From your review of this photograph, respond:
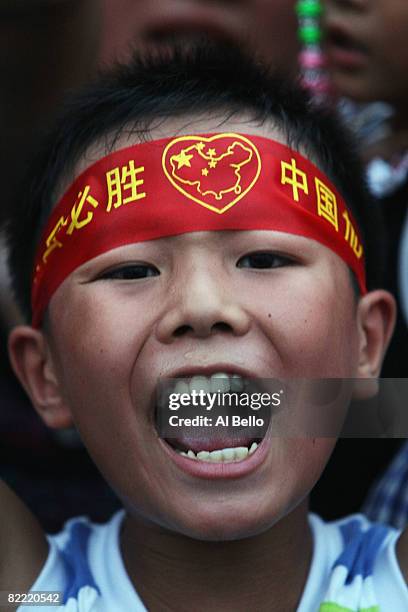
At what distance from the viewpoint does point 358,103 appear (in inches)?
102

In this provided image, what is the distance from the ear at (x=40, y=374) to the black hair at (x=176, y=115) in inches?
5.8

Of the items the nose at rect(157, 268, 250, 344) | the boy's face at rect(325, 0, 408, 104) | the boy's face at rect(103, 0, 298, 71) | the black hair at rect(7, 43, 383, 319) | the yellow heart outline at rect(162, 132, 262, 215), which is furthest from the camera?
the boy's face at rect(103, 0, 298, 71)

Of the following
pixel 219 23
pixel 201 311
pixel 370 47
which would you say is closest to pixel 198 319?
pixel 201 311

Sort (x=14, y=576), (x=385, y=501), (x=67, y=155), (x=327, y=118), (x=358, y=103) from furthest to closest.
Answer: (x=358, y=103) < (x=385, y=501) < (x=327, y=118) < (x=67, y=155) < (x=14, y=576)

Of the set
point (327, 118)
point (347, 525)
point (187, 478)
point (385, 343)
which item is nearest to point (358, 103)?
point (327, 118)

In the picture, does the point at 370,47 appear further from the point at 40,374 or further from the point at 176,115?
the point at 40,374

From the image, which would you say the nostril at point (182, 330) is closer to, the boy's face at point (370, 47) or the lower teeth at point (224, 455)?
the lower teeth at point (224, 455)

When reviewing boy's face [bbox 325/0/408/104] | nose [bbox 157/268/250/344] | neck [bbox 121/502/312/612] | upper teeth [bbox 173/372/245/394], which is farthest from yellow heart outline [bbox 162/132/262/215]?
boy's face [bbox 325/0/408/104]

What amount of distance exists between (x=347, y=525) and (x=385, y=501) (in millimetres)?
346

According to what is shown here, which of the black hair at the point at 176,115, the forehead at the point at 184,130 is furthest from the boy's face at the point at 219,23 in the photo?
the forehead at the point at 184,130

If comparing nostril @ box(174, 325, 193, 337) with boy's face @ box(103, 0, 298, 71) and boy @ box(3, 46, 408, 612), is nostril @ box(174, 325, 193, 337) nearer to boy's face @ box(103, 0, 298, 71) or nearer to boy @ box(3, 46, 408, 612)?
boy @ box(3, 46, 408, 612)

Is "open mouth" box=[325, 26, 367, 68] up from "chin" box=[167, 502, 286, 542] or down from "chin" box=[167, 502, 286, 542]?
up

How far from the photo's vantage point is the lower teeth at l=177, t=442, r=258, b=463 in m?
1.50

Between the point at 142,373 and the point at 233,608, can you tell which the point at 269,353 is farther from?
the point at 233,608
